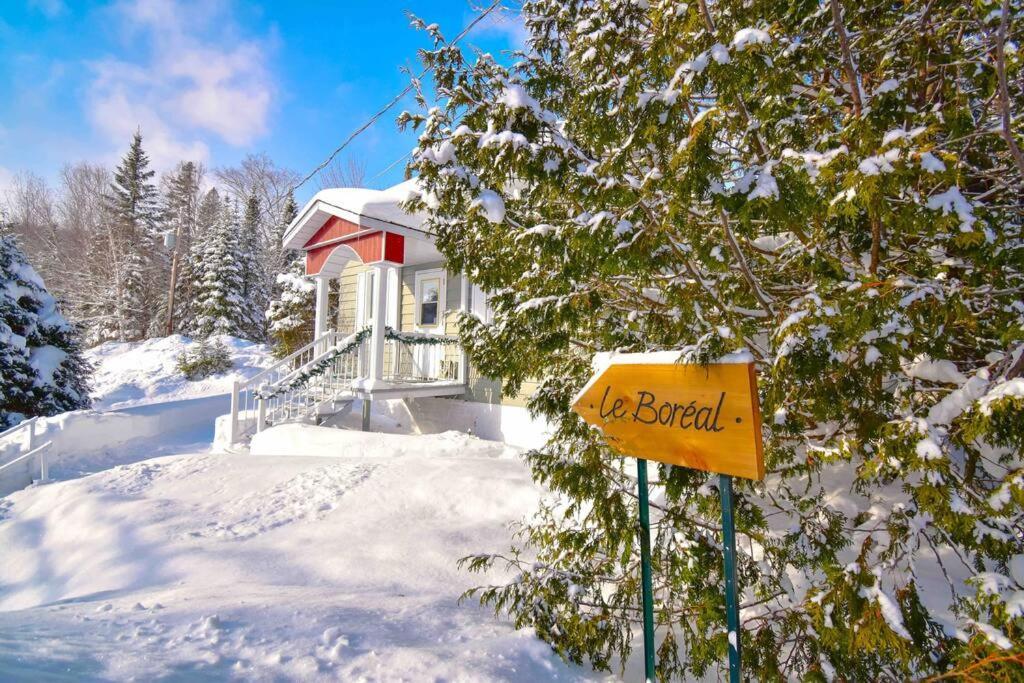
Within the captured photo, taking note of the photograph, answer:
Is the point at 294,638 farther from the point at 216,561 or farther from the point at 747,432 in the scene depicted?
the point at 747,432

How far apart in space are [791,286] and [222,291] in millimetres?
27981

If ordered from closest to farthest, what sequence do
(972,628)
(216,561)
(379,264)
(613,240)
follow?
(972,628) → (613,240) → (216,561) → (379,264)

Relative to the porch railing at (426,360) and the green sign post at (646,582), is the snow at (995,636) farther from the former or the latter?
the porch railing at (426,360)

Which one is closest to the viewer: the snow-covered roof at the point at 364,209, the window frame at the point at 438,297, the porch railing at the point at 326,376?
the snow-covered roof at the point at 364,209

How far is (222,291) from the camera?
25.8 metres

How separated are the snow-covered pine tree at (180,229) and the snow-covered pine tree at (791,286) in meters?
31.3

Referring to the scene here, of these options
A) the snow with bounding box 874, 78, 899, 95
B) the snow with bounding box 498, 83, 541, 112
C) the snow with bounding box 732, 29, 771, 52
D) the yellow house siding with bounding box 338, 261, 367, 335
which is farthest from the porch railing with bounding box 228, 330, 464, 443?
the snow with bounding box 874, 78, 899, 95

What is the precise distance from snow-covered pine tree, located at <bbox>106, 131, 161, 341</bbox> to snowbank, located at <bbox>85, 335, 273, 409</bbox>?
15.1ft

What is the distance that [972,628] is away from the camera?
1.89 metres

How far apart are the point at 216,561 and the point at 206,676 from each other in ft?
6.56

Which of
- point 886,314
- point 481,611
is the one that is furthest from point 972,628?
point 481,611

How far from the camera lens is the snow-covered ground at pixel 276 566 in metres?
2.45

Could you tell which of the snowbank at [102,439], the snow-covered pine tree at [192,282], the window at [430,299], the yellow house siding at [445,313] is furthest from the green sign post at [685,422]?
the snow-covered pine tree at [192,282]

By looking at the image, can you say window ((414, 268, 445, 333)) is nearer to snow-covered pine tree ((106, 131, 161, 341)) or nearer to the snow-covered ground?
the snow-covered ground
